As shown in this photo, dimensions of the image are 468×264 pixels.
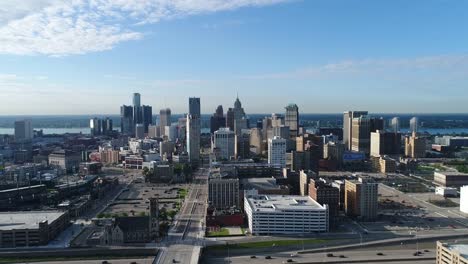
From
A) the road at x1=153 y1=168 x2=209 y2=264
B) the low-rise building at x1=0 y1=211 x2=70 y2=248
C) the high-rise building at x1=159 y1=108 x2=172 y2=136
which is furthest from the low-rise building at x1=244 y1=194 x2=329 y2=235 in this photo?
the high-rise building at x1=159 y1=108 x2=172 y2=136

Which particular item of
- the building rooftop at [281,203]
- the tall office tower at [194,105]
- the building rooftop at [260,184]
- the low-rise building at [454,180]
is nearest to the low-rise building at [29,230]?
the building rooftop at [281,203]

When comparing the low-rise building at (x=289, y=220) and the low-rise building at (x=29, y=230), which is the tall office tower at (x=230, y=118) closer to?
the low-rise building at (x=289, y=220)

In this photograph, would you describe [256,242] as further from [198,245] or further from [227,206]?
[227,206]

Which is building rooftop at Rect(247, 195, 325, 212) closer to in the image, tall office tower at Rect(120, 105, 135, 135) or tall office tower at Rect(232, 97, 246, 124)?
tall office tower at Rect(232, 97, 246, 124)

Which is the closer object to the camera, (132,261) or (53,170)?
(132,261)

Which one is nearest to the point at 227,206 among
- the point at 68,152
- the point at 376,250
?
the point at 376,250

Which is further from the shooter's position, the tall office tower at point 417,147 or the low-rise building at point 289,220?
the tall office tower at point 417,147
